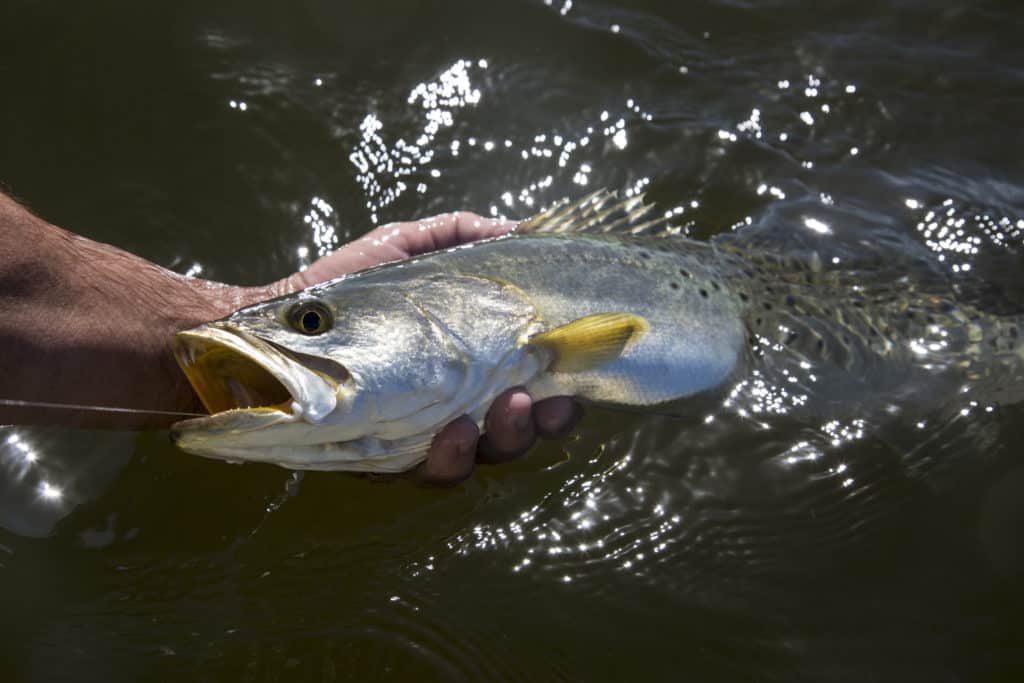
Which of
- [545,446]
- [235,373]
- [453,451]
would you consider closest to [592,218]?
[545,446]

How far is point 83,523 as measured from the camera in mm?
3455

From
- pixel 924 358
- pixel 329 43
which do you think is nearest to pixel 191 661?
pixel 924 358

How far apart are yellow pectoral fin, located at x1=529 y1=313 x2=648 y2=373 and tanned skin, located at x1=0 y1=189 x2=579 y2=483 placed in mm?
165

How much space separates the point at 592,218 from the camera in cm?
388

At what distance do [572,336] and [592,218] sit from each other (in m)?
1.09

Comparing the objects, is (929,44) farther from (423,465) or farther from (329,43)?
(423,465)

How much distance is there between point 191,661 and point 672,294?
2.11m

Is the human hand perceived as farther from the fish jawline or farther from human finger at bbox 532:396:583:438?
the fish jawline

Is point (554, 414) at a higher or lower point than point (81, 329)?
lower

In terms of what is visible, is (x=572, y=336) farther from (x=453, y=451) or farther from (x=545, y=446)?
(x=545, y=446)

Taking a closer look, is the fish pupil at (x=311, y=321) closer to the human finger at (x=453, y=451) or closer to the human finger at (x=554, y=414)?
the human finger at (x=453, y=451)

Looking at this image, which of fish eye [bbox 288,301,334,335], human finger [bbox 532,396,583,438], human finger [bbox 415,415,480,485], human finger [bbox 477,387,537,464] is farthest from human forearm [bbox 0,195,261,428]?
human finger [bbox 532,396,583,438]

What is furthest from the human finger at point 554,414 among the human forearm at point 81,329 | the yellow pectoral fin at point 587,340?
the human forearm at point 81,329

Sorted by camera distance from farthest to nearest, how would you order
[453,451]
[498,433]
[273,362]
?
1. [498,433]
2. [453,451]
3. [273,362]
